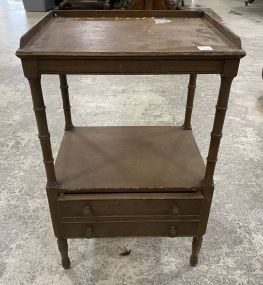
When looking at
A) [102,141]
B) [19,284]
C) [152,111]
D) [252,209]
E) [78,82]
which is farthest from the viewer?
[78,82]

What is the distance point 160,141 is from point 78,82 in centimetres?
175

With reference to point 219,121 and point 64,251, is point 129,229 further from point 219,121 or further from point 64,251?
point 219,121

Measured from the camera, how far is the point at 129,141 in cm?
141

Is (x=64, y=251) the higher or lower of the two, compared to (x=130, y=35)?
lower

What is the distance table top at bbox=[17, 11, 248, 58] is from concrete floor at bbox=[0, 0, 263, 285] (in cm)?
86

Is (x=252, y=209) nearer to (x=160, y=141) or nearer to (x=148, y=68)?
(x=160, y=141)

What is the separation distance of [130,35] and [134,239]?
0.86 m

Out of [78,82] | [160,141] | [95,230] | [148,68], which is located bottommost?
[78,82]

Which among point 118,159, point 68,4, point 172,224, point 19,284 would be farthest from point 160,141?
point 68,4

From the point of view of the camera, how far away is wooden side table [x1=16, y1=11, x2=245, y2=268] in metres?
0.86

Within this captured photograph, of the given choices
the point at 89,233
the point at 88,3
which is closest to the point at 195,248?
the point at 89,233

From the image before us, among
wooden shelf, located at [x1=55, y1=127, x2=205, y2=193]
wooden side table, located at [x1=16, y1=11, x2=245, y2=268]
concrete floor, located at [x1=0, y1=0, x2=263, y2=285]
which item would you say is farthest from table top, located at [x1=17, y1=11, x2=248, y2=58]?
concrete floor, located at [x1=0, y1=0, x2=263, y2=285]

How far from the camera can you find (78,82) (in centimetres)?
296

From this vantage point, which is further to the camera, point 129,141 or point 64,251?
point 129,141
